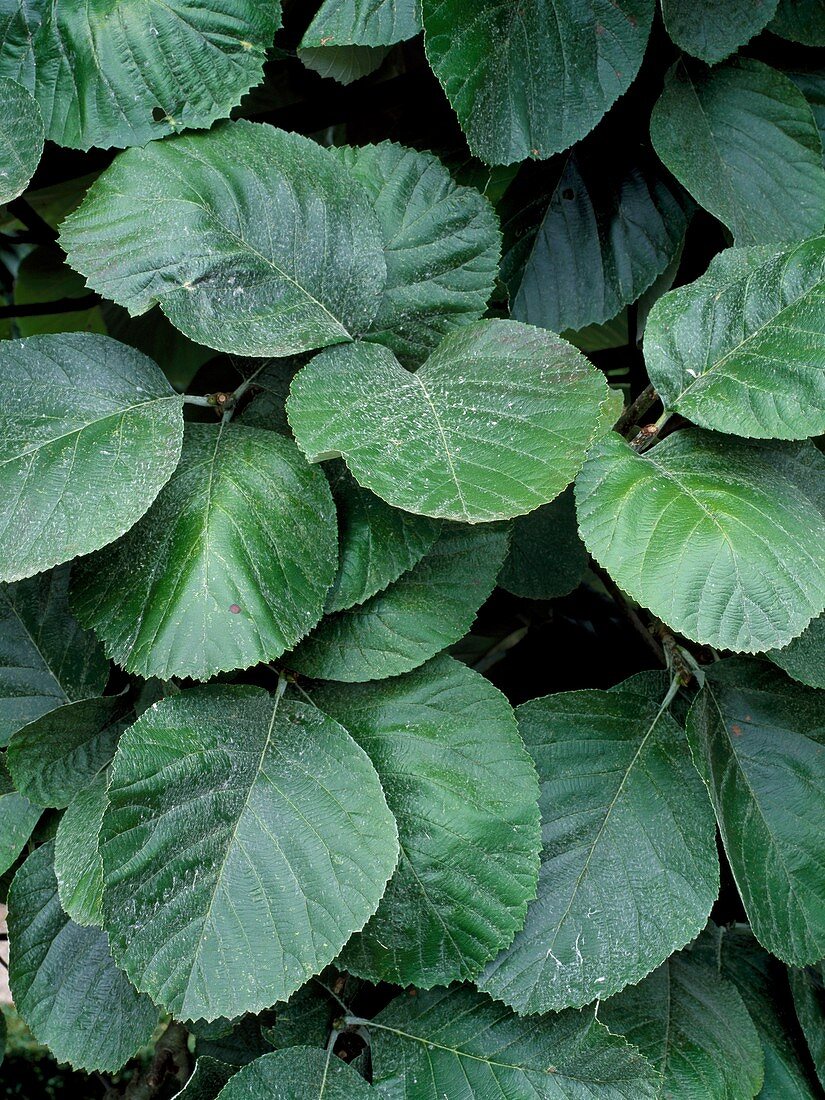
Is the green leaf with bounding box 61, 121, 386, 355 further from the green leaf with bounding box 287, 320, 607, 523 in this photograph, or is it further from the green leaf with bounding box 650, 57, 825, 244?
the green leaf with bounding box 650, 57, 825, 244

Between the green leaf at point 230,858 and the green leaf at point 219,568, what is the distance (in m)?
0.08

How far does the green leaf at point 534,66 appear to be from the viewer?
30.3 inches

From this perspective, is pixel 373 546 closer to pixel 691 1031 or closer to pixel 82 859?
pixel 82 859

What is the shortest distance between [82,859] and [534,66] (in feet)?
2.38

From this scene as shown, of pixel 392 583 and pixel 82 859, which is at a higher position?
pixel 392 583

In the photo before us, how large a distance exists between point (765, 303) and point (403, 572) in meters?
0.35

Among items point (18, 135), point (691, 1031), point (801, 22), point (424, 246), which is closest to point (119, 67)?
point (18, 135)

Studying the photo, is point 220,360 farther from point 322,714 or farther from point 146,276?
point 322,714

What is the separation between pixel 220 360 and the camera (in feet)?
3.85

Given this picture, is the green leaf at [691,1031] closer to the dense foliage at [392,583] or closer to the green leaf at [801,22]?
the dense foliage at [392,583]

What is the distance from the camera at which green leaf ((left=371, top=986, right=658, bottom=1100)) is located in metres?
0.74

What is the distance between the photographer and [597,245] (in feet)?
3.12

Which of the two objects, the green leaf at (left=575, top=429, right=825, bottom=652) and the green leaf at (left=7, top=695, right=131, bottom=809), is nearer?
the green leaf at (left=575, top=429, right=825, bottom=652)

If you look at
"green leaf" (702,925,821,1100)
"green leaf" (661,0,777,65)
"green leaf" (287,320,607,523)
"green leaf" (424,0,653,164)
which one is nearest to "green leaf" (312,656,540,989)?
"green leaf" (287,320,607,523)
